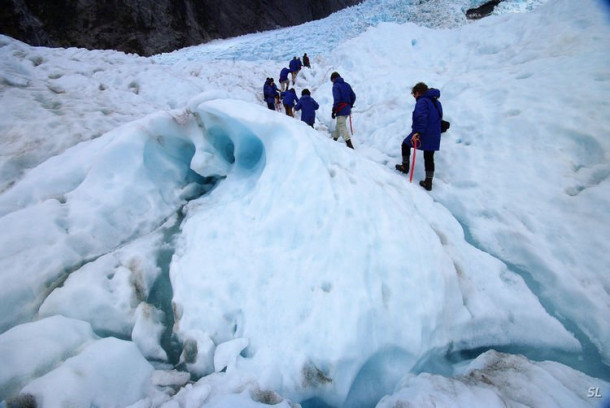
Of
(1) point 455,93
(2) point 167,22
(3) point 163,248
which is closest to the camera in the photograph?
(3) point 163,248

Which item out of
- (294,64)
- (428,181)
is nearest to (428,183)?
(428,181)

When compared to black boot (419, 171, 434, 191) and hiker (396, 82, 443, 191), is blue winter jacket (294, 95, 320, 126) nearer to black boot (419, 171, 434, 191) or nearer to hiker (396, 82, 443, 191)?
hiker (396, 82, 443, 191)

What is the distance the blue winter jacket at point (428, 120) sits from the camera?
13.3 ft

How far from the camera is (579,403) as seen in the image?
6.64 feet

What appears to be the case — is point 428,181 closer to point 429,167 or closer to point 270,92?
point 429,167

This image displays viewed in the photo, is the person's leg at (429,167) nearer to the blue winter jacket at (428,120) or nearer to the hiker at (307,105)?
the blue winter jacket at (428,120)

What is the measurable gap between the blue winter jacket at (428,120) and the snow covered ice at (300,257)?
2.32 feet

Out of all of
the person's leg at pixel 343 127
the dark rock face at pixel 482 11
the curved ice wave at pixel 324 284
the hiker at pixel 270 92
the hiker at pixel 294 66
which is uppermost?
the dark rock face at pixel 482 11

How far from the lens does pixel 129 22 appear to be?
76.8 feet

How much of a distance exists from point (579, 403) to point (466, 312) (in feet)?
2.91

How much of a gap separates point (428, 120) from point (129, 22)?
28441 mm

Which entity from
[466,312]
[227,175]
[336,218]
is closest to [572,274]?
[466,312]

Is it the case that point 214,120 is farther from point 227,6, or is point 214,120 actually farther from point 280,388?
point 227,6

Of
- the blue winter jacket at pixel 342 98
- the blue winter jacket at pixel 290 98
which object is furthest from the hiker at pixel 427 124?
the blue winter jacket at pixel 290 98
